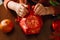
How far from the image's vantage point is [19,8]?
33.5 inches

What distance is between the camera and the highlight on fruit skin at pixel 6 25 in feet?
2.67

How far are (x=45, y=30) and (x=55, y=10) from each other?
0.12m

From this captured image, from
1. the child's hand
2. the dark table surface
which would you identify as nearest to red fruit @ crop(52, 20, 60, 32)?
the dark table surface

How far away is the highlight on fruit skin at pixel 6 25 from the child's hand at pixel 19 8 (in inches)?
2.7

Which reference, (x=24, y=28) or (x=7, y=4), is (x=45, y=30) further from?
(x=7, y=4)

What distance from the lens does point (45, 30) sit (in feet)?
2.75

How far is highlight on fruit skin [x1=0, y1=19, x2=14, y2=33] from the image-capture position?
0.81 meters

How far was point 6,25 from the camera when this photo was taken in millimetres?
815

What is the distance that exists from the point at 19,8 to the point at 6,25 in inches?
4.5

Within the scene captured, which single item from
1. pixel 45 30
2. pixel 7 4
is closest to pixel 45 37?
pixel 45 30

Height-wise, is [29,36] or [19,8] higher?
[19,8]

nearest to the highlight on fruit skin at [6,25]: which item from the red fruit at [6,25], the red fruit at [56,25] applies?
the red fruit at [6,25]

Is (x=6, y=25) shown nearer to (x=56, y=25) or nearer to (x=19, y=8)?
(x=19, y=8)

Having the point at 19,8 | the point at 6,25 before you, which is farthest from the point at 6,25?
the point at 19,8
